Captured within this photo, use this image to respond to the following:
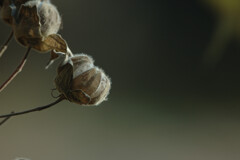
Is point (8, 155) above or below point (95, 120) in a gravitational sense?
below

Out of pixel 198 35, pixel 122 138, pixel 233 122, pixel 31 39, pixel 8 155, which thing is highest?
pixel 198 35

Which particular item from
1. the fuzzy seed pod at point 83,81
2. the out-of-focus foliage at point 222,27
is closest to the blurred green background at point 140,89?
the out-of-focus foliage at point 222,27

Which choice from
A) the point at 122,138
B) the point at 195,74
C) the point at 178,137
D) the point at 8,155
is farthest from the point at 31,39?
the point at 195,74

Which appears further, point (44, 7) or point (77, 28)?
point (77, 28)

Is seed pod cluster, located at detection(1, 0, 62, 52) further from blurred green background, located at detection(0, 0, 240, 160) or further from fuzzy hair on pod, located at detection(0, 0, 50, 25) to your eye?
blurred green background, located at detection(0, 0, 240, 160)

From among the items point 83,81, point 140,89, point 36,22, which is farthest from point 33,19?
point 140,89

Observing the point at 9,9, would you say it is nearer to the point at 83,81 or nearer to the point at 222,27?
the point at 83,81

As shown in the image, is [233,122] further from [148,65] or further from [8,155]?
[8,155]

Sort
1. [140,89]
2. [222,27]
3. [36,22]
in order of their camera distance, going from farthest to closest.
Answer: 1. [222,27]
2. [140,89]
3. [36,22]
